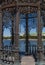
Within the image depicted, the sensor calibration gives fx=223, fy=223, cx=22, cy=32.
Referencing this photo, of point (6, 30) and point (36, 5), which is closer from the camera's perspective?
point (36, 5)

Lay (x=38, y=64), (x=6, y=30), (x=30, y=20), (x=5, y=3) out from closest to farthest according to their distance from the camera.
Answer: (x=38, y=64)
(x=5, y=3)
(x=6, y=30)
(x=30, y=20)

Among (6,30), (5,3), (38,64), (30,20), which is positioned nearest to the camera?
(38,64)

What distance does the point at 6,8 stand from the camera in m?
8.86

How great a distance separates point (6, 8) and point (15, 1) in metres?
0.54

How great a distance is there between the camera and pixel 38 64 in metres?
8.16

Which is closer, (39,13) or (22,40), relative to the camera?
(39,13)

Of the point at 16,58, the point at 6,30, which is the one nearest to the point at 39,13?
the point at 16,58

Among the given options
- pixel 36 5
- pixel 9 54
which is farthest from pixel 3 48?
pixel 36 5

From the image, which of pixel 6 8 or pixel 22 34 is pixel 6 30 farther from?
pixel 6 8

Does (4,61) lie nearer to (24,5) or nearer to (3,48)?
(3,48)

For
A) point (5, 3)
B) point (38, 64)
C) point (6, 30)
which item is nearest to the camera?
point (38, 64)

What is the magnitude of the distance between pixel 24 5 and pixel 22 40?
2866 millimetres

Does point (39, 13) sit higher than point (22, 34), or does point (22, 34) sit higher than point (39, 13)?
point (39, 13)

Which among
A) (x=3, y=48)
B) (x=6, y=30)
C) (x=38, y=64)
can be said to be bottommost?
(x=38, y=64)
